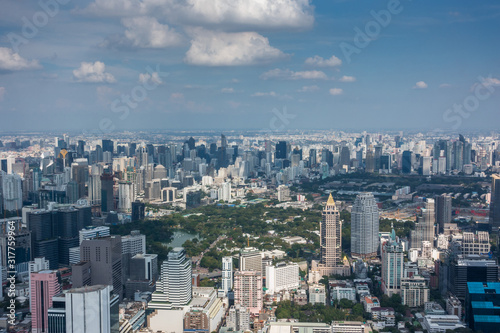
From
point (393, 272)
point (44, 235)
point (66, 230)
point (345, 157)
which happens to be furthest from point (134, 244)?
point (345, 157)

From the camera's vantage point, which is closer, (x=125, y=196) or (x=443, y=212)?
(x=443, y=212)

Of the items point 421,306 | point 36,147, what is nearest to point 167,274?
point 421,306

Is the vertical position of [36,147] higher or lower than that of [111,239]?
higher

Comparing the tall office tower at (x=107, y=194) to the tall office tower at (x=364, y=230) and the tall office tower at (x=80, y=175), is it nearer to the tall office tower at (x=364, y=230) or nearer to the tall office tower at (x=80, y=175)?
the tall office tower at (x=80, y=175)


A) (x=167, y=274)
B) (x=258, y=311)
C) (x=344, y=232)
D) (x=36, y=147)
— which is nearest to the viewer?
(x=167, y=274)

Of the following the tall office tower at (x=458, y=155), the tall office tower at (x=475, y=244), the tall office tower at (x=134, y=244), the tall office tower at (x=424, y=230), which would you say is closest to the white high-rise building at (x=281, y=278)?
the tall office tower at (x=134, y=244)

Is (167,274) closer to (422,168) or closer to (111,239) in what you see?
(111,239)

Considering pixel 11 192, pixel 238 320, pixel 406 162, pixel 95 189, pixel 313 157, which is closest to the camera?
pixel 238 320

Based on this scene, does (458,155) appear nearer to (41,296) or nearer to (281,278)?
(281,278)
